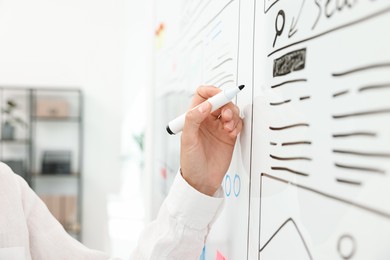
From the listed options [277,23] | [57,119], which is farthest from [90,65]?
[277,23]

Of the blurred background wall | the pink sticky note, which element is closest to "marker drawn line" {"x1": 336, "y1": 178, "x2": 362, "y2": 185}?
the pink sticky note

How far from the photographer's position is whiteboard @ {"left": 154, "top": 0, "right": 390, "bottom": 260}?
0.26 metres

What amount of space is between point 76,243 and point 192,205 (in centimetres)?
39

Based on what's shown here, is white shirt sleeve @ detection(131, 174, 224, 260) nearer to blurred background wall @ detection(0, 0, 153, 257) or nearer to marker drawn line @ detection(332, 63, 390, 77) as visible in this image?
marker drawn line @ detection(332, 63, 390, 77)

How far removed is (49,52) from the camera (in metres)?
2.90

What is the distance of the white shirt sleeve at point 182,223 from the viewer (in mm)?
563

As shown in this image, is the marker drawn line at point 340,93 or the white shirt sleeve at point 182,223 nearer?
the marker drawn line at point 340,93

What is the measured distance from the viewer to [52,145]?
288cm

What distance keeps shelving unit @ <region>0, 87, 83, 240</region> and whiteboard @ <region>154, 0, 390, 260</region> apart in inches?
92.4

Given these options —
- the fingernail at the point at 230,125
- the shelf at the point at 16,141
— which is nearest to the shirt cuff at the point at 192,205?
the fingernail at the point at 230,125

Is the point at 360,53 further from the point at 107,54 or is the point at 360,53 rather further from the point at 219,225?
the point at 107,54

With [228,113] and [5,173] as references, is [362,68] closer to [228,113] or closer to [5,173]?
[228,113]

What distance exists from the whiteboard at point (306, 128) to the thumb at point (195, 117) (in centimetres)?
6

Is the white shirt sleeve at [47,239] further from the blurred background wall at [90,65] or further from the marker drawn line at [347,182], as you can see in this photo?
the blurred background wall at [90,65]
